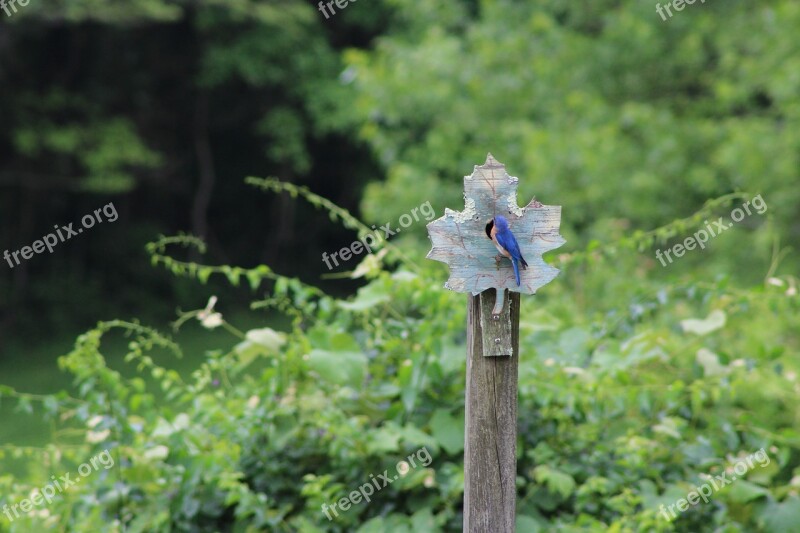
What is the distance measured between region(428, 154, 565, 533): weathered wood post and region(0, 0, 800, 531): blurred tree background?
1.90 ft

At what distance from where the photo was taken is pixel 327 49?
1188 centimetres

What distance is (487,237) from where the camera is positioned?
2.02m

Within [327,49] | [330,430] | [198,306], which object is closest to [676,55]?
[327,49]

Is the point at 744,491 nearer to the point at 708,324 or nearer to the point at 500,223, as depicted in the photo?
the point at 708,324

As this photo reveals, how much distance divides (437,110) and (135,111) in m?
5.46

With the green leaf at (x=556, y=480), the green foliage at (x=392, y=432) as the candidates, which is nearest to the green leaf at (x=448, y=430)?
the green foliage at (x=392, y=432)

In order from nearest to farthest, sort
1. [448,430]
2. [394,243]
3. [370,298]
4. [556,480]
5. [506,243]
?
1. [506,243]
2. [556,480]
3. [448,430]
4. [370,298]
5. [394,243]

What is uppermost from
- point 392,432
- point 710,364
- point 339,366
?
point 710,364

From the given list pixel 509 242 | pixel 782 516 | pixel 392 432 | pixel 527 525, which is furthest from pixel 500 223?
pixel 782 516

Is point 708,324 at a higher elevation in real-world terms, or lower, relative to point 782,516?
higher

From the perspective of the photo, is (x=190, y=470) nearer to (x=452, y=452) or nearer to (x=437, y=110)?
(x=452, y=452)

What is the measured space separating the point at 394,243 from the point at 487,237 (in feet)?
22.7

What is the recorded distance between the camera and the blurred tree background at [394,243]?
2.81 meters

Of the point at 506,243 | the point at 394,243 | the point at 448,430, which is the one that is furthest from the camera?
the point at 394,243
